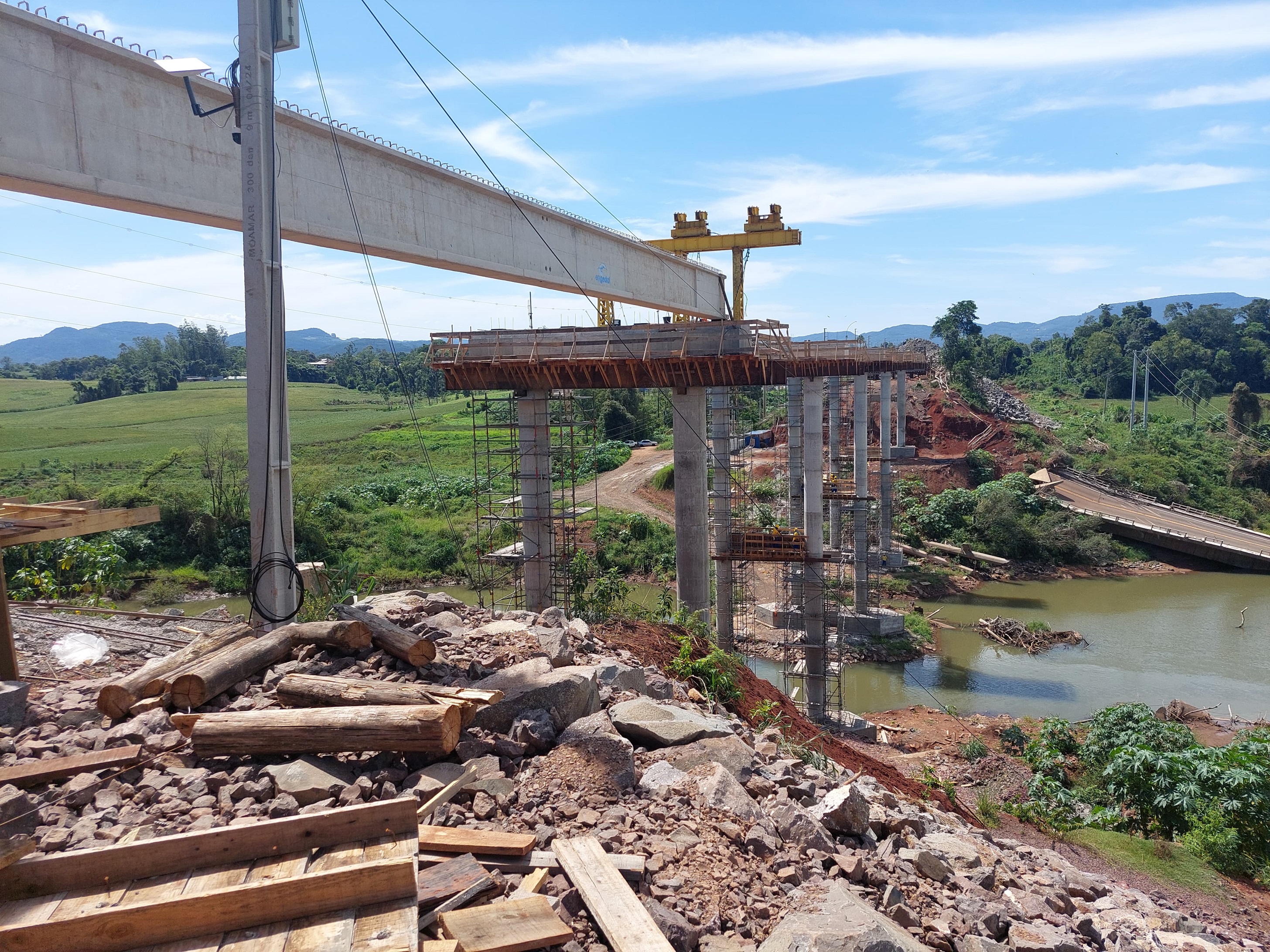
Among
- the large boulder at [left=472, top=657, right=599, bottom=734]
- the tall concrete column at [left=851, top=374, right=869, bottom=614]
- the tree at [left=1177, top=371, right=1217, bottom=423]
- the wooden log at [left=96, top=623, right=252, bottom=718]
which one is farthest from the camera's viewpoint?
the tree at [left=1177, top=371, right=1217, bottom=423]

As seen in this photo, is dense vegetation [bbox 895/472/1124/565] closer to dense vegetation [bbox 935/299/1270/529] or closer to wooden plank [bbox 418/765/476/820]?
dense vegetation [bbox 935/299/1270/529]

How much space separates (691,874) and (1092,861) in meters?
7.30

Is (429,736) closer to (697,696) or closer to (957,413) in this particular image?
(697,696)

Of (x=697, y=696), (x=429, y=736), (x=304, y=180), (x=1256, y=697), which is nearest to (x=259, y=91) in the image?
(x=304, y=180)

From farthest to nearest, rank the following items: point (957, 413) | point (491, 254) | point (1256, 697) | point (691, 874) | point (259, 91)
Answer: point (957, 413)
point (1256, 697)
point (491, 254)
point (259, 91)
point (691, 874)

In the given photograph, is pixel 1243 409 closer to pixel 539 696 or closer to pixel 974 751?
pixel 974 751

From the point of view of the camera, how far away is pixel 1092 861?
33.7ft

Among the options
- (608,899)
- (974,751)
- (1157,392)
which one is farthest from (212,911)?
(1157,392)

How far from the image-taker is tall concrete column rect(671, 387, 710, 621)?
17.5 m

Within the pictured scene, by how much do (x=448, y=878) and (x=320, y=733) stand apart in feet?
5.56

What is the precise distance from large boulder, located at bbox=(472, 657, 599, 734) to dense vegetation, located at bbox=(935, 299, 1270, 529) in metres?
46.8

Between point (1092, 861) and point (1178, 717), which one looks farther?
point (1178, 717)

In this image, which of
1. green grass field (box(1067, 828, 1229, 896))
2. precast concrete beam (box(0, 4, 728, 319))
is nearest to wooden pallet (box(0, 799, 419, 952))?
precast concrete beam (box(0, 4, 728, 319))

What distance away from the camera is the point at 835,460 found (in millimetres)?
30609
